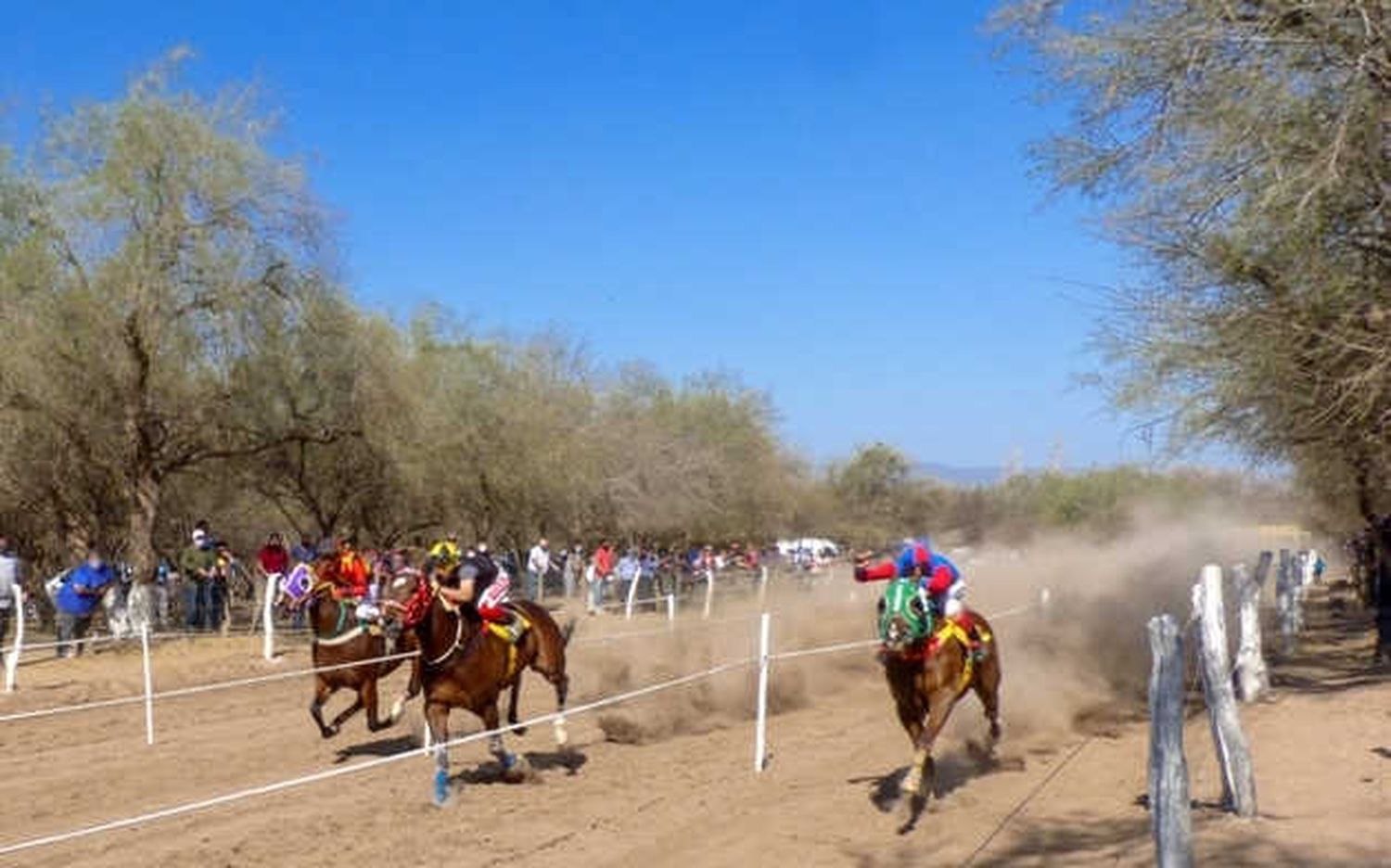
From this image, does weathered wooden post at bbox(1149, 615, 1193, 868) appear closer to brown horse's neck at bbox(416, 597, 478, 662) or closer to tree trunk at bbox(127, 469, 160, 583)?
brown horse's neck at bbox(416, 597, 478, 662)

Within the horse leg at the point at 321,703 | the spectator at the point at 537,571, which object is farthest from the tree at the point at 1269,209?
the spectator at the point at 537,571

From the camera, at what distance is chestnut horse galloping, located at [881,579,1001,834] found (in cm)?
1120

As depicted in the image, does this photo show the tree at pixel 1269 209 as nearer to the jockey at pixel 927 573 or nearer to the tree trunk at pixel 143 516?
the jockey at pixel 927 573

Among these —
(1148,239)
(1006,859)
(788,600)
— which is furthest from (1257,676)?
(788,600)

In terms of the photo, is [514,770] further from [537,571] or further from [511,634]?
[537,571]

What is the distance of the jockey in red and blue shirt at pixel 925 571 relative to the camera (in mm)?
11859

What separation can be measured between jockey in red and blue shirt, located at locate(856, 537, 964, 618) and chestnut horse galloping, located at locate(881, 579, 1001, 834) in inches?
6.4

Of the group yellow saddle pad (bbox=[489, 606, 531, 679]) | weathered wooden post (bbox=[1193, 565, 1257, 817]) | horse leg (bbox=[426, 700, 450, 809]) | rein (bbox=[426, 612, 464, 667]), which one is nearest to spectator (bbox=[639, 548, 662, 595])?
yellow saddle pad (bbox=[489, 606, 531, 679])

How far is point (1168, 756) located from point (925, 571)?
175 inches

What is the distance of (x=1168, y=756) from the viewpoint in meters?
7.53

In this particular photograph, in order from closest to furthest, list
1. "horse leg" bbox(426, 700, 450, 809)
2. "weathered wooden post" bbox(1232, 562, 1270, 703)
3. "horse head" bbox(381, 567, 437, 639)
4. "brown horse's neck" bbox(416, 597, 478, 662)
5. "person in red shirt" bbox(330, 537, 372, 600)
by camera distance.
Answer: "horse leg" bbox(426, 700, 450, 809), "horse head" bbox(381, 567, 437, 639), "brown horse's neck" bbox(416, 597, 478, 662), "person in red shirt" bbox(330, 537, 372, 600), "weathered wooden post" bbox(1232, 562, 1270, 703)

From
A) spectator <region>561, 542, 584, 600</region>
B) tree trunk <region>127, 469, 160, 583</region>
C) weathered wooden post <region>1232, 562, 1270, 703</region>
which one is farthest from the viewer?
spectator <region>561, 542, 584, 600</region>

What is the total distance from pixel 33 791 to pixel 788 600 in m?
21.5

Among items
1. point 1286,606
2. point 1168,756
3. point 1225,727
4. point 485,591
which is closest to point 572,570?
point 1286,606
